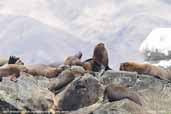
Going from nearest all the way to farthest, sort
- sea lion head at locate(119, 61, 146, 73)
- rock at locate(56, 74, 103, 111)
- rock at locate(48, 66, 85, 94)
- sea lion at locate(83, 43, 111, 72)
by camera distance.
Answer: rock at locate(56, 74, 103, 111)
rock at locate(48, 66, 85, 94)
sea lion at locate(83, 43, 111, 72)
sea lion head at locate(119, 61, 146, 73)

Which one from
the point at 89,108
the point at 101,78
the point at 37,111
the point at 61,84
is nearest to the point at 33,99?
the point at 37,111

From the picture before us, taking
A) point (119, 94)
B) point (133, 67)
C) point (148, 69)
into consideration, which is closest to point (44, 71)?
point (133, 67)

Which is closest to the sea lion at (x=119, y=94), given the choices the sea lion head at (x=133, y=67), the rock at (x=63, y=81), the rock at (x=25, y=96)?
the rock at (x=25, y=96)

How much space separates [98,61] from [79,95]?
22.5ft

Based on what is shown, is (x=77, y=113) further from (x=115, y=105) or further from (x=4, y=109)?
(x=4, y=109)

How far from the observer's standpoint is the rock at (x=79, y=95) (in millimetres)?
16516

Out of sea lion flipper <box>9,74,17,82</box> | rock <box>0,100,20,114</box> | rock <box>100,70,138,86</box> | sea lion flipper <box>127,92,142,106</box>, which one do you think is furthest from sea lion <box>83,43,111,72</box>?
rock <box>0,100,20,114</box>

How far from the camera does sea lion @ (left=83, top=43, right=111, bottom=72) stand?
22031mm

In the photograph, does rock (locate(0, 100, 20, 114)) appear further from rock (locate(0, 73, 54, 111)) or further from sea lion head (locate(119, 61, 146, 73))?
sea lion head (locate(119, 61, 146, 73))

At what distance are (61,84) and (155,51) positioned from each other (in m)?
21.2

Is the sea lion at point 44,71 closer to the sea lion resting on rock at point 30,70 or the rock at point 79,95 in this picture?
the sea lion resting on rock at point 30,70

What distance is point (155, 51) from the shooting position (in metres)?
38.4

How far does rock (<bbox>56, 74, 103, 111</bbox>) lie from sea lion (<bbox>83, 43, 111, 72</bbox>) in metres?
4.91

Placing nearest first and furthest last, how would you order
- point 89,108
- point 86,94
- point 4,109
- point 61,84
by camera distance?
1. point 4,109
2. point 89,108
3. point 86,94
4. point 61,84
